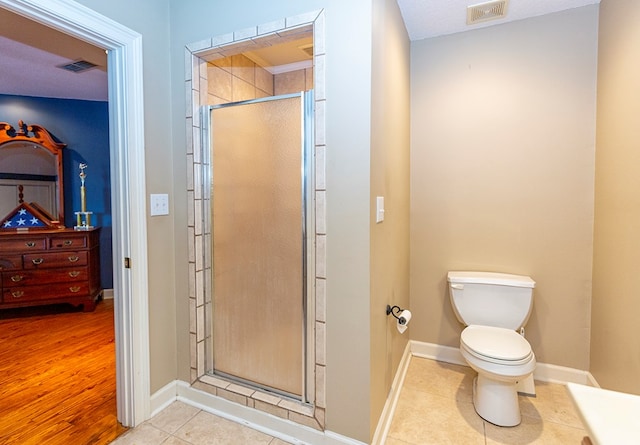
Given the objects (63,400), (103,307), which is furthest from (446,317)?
(103,307)

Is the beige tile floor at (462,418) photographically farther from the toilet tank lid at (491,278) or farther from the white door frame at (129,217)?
the white door frame at (129,217)

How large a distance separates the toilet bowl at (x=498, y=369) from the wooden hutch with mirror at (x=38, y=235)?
3832 mm

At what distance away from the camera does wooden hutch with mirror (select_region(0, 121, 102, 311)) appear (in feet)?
10.9

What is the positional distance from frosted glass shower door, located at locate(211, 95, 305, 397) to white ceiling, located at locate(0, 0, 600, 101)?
1062 millimetres

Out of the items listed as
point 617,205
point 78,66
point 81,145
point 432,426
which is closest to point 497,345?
point 432,426

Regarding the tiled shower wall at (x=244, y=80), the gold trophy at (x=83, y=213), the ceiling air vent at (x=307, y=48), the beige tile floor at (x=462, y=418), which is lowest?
the beige tile floor at (x=462, y=418)

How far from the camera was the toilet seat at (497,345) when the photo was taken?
5.56ft

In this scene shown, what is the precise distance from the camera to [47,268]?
11.2 feet

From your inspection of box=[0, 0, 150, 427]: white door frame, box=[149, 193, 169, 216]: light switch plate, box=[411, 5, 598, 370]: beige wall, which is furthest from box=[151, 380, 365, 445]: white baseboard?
box=[411, 5, 598, 370]: beige wall

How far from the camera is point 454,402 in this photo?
200cm

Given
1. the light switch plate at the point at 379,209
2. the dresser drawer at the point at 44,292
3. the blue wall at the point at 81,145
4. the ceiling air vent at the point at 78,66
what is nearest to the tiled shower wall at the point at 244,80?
the light switch plate at the point at 379,209

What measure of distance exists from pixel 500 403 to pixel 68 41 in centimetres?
364

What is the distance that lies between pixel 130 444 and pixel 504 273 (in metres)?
2.47

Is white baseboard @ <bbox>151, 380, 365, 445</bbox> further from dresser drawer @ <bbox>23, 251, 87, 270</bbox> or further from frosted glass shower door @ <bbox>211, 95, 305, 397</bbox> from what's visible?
dresser drawer @ <bbox>23, 251, 87, 270</bbox>
